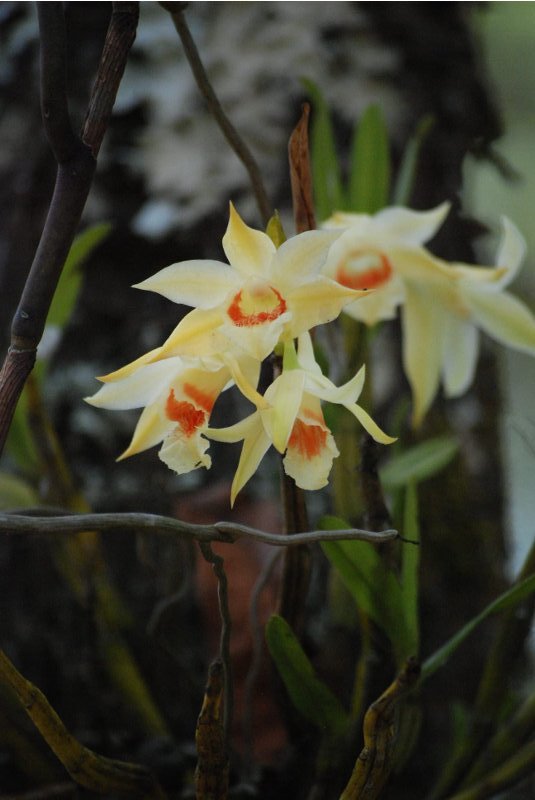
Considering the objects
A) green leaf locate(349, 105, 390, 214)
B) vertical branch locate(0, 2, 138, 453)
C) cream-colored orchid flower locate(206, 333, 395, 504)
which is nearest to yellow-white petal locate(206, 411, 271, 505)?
cream-colored orchid flower locate(206, 333, 395, 504)

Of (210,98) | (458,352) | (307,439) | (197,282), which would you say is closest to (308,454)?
(307,439)

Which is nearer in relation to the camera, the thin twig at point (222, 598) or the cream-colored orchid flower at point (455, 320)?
the thin twig at point (222, 598)

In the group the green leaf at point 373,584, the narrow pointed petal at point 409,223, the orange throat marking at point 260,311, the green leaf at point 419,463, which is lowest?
the green leaf at point 373,584

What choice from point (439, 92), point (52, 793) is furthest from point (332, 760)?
point (439, 92)

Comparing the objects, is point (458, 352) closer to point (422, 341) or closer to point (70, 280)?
point (422, 341)

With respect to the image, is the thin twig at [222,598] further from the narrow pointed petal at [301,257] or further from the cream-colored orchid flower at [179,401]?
the narrow pointed petal at [301,257]

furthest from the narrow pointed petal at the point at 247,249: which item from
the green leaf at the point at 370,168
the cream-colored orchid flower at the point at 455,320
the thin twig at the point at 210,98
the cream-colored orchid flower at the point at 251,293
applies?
the green leaf at the point at 370,168
